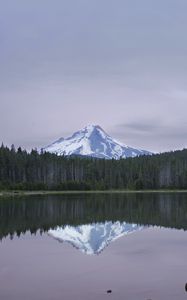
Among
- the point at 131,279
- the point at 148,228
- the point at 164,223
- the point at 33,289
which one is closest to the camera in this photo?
the point at 33,289

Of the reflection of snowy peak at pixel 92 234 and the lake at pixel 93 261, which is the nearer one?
the lake at pixel 93 261

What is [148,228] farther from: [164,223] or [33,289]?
[33,289]

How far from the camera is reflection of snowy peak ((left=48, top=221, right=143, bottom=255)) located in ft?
113

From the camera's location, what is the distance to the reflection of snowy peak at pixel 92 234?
113ft

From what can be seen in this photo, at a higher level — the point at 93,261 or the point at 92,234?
the point at 92,234

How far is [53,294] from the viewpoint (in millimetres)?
20375

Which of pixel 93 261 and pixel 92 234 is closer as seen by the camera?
pixel 93 261

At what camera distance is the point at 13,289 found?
21531mm

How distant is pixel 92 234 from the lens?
4106 centimetres

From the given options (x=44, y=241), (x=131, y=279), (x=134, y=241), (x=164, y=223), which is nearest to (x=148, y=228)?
(x=164, y=223)

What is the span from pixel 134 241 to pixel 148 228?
9.38m

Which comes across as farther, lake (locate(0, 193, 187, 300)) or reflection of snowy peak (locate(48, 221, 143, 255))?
reflection of snowy peak (locate(48, 221, 143, 255))

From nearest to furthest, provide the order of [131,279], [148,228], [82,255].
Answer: [131,279] < [82,255] < [148,228]

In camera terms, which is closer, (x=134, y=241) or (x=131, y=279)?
(x=131, y=279)
